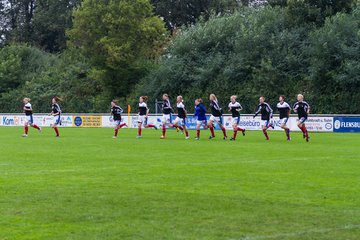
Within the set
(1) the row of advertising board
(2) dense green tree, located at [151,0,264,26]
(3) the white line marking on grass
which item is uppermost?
(2) dense green tree, located at [151,0,264,26]

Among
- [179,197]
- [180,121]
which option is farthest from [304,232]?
[180,121]

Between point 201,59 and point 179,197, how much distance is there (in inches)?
1881

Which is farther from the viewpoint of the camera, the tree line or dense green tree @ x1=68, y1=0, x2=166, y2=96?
dense green tree @ x1=68, y1=0, x2=166, y2=96

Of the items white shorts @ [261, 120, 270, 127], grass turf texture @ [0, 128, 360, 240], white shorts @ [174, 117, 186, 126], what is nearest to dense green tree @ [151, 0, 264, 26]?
white shorts @ [174, 117, 186, 126]

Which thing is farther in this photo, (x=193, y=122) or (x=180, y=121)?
(x=193, y=122)

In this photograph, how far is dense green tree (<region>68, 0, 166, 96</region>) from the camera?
6356 cm

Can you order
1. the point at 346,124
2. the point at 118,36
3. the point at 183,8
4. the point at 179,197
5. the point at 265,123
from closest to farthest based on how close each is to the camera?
the point at 179,197 → the point at 265,123 → the point at 346,124 → the point at 118,36 → the point at 183,8

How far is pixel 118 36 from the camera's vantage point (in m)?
64.1

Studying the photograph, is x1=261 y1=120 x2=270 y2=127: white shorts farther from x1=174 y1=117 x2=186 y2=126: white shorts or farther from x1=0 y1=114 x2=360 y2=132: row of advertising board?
x1=0 y1=114 x2=360 y2=132: row of advertising board

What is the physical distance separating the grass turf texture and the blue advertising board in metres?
21.8

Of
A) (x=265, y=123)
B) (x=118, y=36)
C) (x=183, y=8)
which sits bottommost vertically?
(x=265, y=123)

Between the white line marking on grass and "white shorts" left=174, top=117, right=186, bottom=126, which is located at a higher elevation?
"white shorts" left=174, top=117, right=186, bottom=126

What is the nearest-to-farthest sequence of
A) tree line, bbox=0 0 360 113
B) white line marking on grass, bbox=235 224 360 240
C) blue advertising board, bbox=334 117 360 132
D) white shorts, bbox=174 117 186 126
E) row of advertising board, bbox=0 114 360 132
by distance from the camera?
white line marking on grass, bbox=235 224 360 240 < white shorts, bbox=174 117 186 126 < blue advertising board, bbox=334 117 360 132 < row of advertising board, bbox=0 114 360 132 < tree line, bbox=0 0 360 113

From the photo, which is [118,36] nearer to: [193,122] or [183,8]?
[193,122]
